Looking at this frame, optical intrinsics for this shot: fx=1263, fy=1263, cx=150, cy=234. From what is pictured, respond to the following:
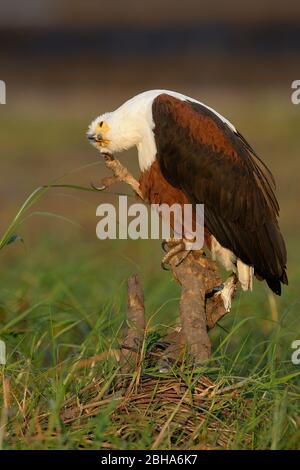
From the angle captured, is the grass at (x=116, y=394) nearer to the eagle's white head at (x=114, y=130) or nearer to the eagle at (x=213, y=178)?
the eagle at (x=213, y=178)

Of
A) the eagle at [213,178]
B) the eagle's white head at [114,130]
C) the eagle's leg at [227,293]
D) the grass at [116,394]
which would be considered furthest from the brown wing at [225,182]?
the grass at [116,394]

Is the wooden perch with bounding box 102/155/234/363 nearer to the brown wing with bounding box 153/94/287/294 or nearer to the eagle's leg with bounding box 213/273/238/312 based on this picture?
the eagle's leg with bounding box 213/273/238/312

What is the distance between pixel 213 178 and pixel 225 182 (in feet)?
0.24

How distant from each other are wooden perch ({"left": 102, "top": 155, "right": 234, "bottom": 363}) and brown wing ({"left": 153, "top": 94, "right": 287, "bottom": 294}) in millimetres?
419

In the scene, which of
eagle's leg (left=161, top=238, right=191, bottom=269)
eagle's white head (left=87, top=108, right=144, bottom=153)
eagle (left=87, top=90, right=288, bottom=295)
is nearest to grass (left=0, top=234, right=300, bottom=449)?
eagle's leg (left=161, top=238, right=191, bottom=269)

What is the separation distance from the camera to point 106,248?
1126 centimetres

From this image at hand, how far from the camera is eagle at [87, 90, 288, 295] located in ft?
22.5

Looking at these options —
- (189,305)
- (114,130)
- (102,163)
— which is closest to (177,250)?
(189,305)

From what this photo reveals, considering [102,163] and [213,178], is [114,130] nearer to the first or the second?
[102,163]

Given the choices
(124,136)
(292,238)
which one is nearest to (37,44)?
(292,238)

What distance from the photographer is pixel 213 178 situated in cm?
716

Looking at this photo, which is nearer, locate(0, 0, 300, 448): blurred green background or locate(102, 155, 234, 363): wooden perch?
locate(102, 155, 234, 363): wooden perch

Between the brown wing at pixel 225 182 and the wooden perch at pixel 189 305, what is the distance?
0.42m

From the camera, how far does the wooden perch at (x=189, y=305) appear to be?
20.6 ft
